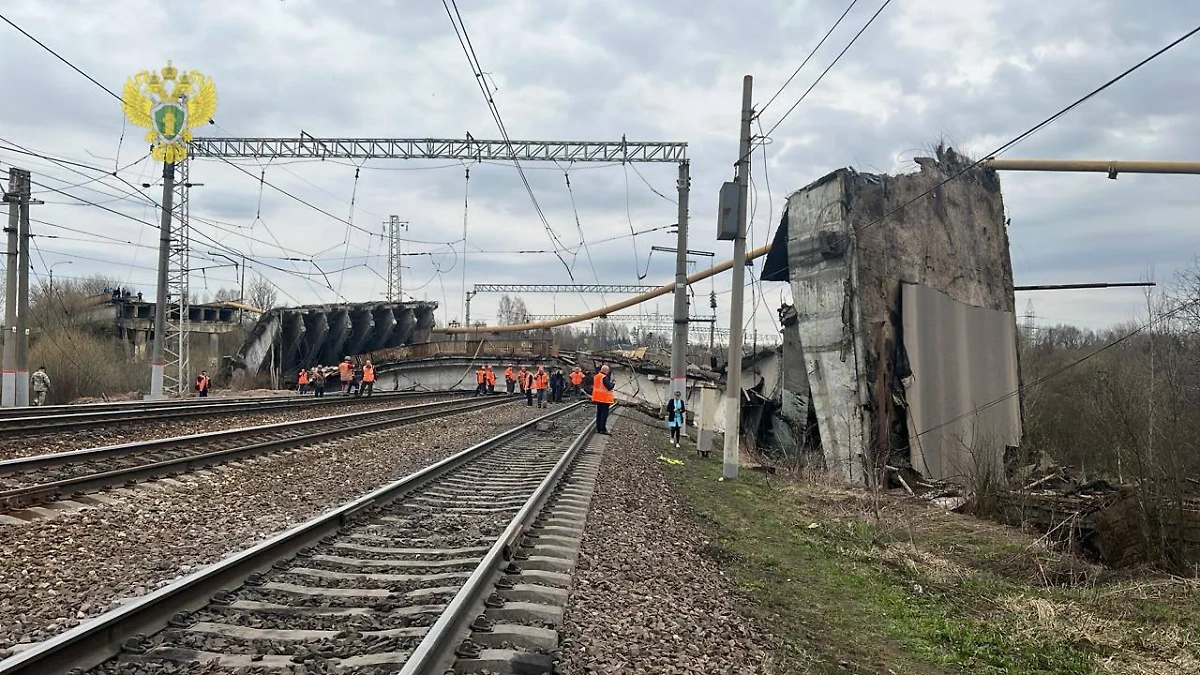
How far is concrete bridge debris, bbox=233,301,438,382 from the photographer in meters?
48.9

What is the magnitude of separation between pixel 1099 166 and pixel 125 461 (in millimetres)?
16058

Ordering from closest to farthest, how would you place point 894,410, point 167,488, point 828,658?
1. point 828,658
2. point 167,488
3. point 894,410

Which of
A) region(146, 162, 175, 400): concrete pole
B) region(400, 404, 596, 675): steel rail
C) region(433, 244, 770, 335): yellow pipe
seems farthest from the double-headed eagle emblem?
region(400, 404, 596, 675): steel rail

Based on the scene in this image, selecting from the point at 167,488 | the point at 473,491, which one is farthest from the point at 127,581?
the point at 473,491

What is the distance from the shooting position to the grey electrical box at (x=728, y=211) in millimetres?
14953

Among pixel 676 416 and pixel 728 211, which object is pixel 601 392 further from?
pixel 728 211

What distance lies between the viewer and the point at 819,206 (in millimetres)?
19594

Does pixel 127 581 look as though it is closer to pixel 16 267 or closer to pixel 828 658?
pixel 828 658

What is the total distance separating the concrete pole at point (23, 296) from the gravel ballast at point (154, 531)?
1680 cm

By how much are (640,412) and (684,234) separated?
14.6 metres

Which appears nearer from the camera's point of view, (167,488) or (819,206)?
(167,488)

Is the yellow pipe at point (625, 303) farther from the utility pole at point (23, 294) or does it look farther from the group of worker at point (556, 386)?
the utility pole at point (23, 294)

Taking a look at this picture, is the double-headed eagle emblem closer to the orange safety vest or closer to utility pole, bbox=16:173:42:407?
utility pole, bbox=16:173:42:407

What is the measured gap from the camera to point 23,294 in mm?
25062
